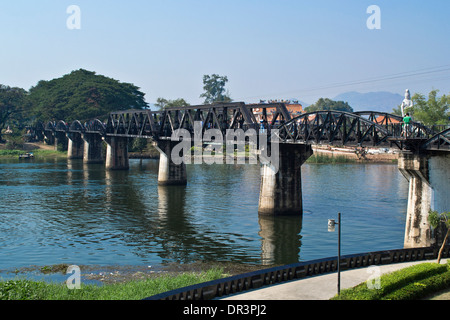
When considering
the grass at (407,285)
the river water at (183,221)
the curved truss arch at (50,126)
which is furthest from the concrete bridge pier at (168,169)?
the curved truss arch at (50,126)

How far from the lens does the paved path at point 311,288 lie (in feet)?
79.2

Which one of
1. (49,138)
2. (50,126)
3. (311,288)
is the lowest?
(311,288)

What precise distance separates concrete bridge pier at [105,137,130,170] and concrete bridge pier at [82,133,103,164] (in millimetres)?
21233

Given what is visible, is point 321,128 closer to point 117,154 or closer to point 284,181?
point 284,181

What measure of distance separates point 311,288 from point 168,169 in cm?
6896

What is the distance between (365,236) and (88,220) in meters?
33.2

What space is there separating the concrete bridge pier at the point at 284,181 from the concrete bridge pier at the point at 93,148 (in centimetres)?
9474

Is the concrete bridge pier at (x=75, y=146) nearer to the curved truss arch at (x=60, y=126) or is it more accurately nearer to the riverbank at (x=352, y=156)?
the curved truss arch at (x=60, y=126)

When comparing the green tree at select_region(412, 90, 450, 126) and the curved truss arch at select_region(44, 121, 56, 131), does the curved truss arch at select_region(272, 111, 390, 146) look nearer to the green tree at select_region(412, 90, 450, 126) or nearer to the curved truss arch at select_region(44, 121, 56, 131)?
the green tree at select_region(412, 90, 450, 126)

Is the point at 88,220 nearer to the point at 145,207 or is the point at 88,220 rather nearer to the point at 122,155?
the point at 145,207

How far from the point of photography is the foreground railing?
2330 cm

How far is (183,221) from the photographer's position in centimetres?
6072

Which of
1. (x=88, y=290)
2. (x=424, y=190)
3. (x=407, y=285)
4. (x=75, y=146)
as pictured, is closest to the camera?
(x=407, y=285)

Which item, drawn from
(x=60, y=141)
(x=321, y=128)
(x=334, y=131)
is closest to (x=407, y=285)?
(x=334, y=131)
